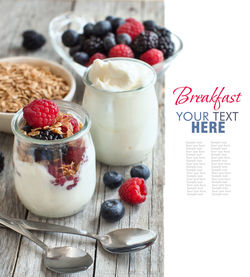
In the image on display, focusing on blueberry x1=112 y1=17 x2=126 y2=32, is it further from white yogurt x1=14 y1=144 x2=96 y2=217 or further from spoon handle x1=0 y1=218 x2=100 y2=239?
spoon handle x1=0 y1=218 x2=100 y2=239

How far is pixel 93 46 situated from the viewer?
5.45ft

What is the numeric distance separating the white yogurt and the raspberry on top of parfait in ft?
0.24

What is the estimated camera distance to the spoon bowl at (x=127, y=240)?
1.12 meters

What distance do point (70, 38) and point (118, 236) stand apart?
0.87 m

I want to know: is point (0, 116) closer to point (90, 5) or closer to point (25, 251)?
point (25, 251)

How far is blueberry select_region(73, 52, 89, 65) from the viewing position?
1638 mm

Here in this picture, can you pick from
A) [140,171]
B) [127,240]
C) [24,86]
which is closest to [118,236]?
[127,240]

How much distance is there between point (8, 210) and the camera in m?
1.26

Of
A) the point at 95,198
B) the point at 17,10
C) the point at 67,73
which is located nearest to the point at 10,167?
the point at 95,198

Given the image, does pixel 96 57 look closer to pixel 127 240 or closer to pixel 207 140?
pixel 207 140

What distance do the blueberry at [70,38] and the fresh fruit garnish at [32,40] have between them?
184mm

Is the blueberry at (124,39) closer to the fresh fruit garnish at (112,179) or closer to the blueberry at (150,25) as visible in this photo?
the blueberry at (150,25)

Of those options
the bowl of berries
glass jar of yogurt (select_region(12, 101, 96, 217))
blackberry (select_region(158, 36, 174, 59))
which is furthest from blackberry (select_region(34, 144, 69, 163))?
blackberry (select_region(158, 36, 174, 59))

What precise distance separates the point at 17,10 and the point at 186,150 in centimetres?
126
